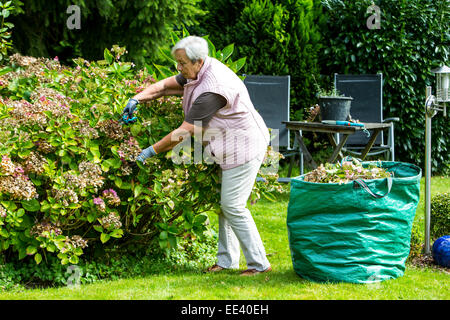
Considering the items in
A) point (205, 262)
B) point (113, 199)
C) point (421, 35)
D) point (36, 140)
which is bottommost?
point (205, 262)

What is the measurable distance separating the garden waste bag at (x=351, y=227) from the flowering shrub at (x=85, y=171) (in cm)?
70

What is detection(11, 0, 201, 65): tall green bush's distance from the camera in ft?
17.9

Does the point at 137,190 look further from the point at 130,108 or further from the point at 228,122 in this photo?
the point at 228,122

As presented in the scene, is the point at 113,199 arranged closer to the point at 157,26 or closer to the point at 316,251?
the point at 316,251

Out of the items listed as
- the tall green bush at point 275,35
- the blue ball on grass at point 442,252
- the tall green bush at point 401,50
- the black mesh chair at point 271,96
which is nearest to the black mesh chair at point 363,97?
the tall green bush at point 401,50

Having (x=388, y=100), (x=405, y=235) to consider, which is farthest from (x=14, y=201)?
(x=388, y=100)

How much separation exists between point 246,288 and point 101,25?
3559 millimetres

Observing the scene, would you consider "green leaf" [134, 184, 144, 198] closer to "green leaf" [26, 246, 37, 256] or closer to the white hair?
"green leaf" [26, 246, 37, 256]

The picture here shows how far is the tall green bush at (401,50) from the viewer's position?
7254mm

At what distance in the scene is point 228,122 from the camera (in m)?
3.47

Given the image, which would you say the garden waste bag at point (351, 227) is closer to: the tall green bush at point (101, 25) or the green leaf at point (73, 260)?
the green leaf at point (73, 260)

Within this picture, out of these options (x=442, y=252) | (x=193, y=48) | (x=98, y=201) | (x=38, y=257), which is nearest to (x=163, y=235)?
(x=98, y=201)

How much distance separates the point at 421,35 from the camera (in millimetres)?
7297

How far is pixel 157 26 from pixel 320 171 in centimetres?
293
